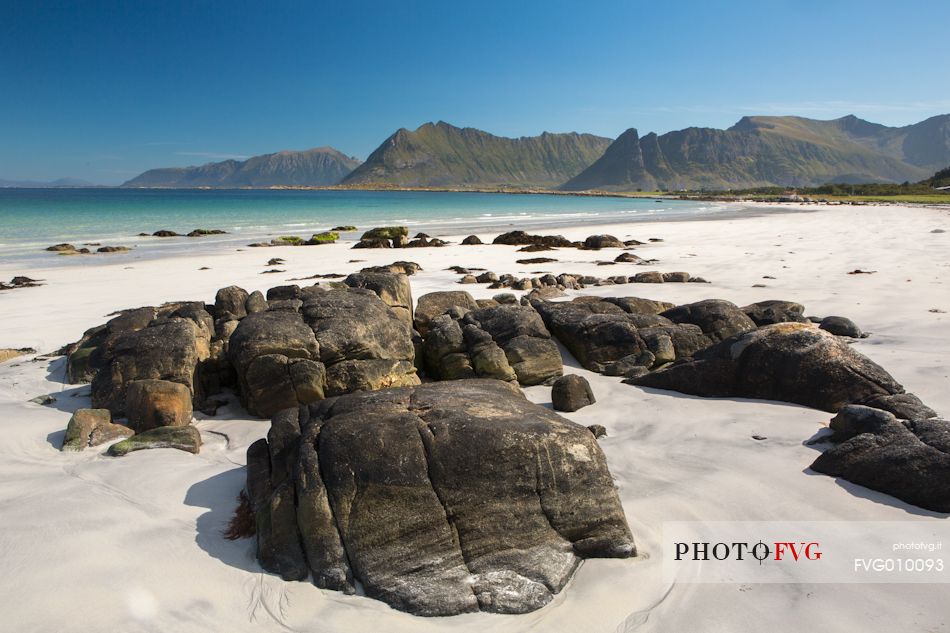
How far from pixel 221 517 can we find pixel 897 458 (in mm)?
6264

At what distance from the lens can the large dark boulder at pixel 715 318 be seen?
1001cm

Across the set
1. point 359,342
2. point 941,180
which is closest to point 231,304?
point 359,342

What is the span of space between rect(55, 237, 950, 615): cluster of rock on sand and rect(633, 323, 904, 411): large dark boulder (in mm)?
24

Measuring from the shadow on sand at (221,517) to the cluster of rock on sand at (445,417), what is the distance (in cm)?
23

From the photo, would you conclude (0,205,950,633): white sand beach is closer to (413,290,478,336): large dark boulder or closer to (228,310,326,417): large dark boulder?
(228,310,326,417): large dark boulder

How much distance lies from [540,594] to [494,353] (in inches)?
187

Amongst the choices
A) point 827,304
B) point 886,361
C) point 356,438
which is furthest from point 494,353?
point 827,304

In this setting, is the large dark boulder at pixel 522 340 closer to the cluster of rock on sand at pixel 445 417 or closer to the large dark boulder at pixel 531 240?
the cluster of rock on sand at pixel 445 417

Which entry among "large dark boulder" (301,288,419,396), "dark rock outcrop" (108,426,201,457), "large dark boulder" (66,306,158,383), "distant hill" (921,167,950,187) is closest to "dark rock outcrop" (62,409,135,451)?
"dark rock outcrop" (108,426,201,457)

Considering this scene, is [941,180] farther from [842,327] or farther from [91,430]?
[91,430]

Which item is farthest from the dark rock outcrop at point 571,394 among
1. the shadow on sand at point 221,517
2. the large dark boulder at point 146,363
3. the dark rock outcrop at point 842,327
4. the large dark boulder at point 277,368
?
the dark rock outcrop at point 842,327

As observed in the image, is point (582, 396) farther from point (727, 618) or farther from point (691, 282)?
point (691, 282)

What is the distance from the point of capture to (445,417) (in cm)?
491

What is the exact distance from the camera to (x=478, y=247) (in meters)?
29.7
